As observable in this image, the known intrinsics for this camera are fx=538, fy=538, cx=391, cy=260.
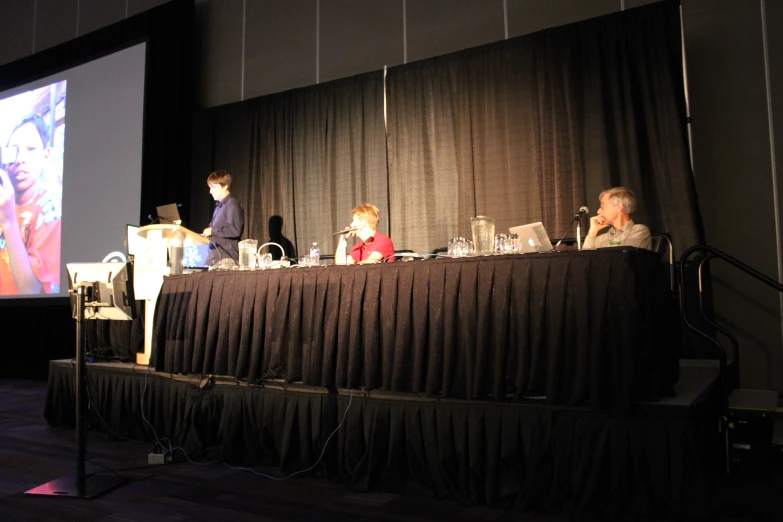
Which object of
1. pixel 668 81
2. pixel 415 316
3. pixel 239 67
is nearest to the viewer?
pixel 415 316

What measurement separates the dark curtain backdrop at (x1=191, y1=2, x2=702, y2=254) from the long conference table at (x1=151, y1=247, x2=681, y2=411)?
5.81 feet

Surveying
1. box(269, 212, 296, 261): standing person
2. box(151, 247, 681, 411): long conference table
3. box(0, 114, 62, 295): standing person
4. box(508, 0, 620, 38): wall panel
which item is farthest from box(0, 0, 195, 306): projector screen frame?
box(508, 0, 620, 38): wall panel

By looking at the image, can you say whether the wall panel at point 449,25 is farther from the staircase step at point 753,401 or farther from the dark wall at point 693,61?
the staircase step at point 753,401

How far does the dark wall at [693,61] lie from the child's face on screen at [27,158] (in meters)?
1.82

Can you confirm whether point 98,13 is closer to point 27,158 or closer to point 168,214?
point 27,158

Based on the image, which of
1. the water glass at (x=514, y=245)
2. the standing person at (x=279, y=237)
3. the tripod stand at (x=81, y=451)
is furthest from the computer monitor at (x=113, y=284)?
the standing person at (x=279, y=237)

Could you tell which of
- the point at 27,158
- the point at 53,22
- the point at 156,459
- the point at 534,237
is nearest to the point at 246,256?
the point at 156,459

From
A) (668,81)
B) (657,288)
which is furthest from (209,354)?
(668,81)

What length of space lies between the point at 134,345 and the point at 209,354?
43.8 inches

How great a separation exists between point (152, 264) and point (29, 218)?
4.03 metres

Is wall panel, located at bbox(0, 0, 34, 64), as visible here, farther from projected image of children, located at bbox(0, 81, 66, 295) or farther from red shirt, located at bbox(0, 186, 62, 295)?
red shirt, located at bbox(0, 186, 62, 295)

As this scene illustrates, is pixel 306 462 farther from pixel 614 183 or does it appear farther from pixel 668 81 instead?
pixel 668 81

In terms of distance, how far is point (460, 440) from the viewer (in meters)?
2.21

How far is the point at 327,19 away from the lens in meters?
5.62
